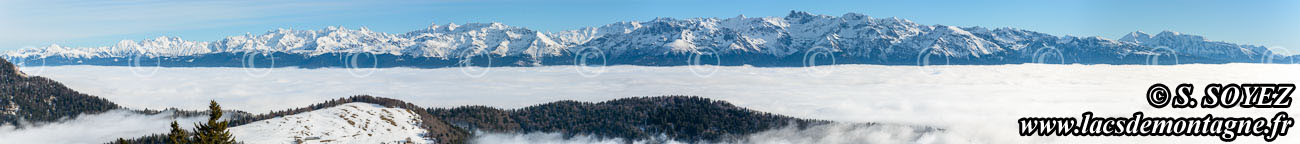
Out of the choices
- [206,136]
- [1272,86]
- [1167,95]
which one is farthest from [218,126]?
[1272,86]

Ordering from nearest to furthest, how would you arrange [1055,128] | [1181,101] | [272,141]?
[1181,101], [1055,128], [272,141]

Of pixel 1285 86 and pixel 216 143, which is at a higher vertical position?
pixel 1285 86

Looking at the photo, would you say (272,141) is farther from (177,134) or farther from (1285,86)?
(1285,86)

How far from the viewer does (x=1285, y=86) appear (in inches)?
4304

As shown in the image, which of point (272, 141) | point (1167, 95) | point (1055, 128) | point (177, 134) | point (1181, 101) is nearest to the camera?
point (1167, 95)

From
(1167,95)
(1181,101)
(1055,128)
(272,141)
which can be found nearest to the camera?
(1167,95)

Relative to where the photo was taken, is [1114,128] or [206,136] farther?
[206,136]

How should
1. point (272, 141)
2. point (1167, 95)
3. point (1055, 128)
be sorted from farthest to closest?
point (272, 141)
point (1055, 128)
point (1167, 95)

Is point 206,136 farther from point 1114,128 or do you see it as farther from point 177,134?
point 1114,128

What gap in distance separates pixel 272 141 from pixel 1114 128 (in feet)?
614

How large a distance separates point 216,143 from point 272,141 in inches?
3014

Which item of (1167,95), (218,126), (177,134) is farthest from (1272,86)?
(177,134)

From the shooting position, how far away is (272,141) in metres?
194

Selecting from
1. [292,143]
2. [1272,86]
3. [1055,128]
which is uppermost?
[1272,86]
